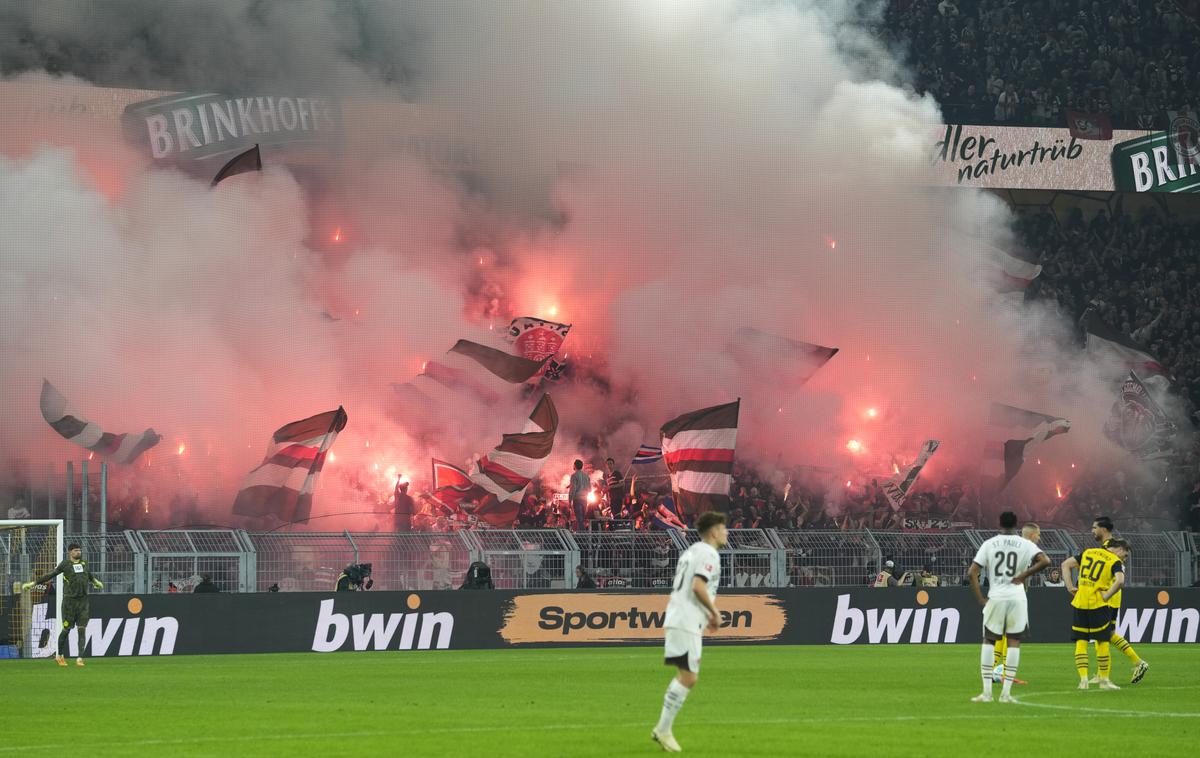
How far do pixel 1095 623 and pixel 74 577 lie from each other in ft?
37.6

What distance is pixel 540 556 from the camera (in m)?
23.0

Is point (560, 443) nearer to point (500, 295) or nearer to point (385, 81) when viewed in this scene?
point (500, 295)

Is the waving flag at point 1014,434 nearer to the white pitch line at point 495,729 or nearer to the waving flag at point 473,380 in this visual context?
the waving flag at point 473,380

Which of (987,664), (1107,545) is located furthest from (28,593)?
(1107,545)

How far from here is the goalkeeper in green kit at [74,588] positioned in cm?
1895

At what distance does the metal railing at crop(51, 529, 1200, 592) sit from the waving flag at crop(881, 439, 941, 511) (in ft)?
20.9

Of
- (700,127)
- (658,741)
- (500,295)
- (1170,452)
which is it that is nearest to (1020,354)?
(1170,452)

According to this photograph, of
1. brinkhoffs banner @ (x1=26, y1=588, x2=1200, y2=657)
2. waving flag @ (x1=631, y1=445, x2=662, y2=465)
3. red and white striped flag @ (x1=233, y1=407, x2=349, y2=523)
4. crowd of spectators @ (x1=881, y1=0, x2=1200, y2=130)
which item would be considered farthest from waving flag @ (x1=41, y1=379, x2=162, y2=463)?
crowd of spectators @ (x1=881, y1=0, x2=1200, y2=130)

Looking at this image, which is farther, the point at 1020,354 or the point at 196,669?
the point at 1020,354

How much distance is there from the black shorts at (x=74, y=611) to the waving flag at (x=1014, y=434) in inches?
800

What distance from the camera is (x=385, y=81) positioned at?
33.5 m

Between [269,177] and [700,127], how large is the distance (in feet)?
29.7

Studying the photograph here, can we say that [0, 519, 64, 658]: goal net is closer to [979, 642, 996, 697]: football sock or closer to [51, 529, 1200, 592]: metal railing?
[51, 529, 1200, 592]: metal railing

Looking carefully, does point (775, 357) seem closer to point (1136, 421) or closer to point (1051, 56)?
point (1136, 421)
